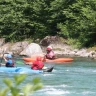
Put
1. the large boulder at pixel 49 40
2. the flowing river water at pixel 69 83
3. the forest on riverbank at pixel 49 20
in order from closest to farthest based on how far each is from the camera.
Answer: the flowing river water at pixel 69 83
the forest on riverbank at pixel 49 20
the large boulder at pixel 49 40

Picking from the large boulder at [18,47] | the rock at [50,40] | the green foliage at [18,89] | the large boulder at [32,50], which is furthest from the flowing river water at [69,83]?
the large boulder at [18,47]

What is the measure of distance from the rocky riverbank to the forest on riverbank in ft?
2.51

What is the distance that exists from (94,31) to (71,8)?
10.9 ft

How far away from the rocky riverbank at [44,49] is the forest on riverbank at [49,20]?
0.77 m

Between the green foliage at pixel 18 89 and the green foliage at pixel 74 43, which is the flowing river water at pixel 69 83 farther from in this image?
the green foliage at pixel 74 43

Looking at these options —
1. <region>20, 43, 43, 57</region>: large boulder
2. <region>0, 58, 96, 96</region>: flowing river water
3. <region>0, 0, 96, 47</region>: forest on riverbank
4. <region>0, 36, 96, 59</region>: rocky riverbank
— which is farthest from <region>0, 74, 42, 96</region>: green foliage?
<region>0, 0, 96, 47</region>: forest on riverbank

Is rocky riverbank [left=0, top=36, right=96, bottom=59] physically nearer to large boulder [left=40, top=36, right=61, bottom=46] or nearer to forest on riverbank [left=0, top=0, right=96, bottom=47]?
large boulder [left=40, top=36, right=61, bottom=46]

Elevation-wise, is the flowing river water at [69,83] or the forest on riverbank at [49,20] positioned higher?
the forest on riverbank at [49,20]

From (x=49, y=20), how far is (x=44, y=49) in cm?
340

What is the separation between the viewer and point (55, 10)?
34031mm

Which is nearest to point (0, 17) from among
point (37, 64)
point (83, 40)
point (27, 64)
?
point (83, 40)

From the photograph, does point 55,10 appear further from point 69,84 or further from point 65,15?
point 69,84

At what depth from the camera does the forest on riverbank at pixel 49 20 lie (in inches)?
1220

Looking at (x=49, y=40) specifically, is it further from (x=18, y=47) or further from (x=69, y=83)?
(x=69, y=83)
